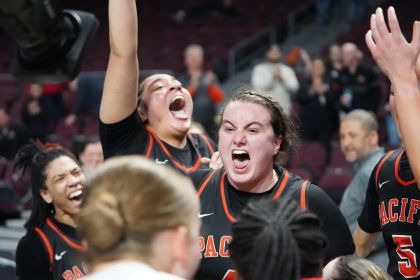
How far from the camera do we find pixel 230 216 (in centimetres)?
316

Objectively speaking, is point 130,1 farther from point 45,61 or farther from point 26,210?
point 26,210

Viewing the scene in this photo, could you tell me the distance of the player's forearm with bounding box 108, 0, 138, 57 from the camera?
126 inches

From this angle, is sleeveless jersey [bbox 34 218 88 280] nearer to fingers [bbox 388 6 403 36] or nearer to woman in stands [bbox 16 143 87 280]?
woman in stands [bbox 16 143 87 280]

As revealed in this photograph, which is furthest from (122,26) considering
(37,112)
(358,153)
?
(37,112)

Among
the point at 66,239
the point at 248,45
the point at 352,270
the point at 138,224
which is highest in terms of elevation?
the point at 248,45

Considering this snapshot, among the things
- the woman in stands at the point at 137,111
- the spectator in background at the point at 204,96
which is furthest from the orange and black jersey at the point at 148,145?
the spectator in background at the point at 204,96

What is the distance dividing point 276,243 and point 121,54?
1.45 meters

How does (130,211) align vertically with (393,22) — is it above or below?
below

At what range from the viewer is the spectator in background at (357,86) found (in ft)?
29.2

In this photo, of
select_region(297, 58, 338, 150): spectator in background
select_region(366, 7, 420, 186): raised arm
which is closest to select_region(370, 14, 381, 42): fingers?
select_region(366, 7, 420, 186): raised arm

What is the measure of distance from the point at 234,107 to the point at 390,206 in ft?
2.47

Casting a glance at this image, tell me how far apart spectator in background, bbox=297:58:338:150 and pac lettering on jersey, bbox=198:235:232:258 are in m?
6.13

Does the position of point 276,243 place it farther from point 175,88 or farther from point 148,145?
point 175,88

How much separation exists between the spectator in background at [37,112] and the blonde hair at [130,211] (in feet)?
28.4
